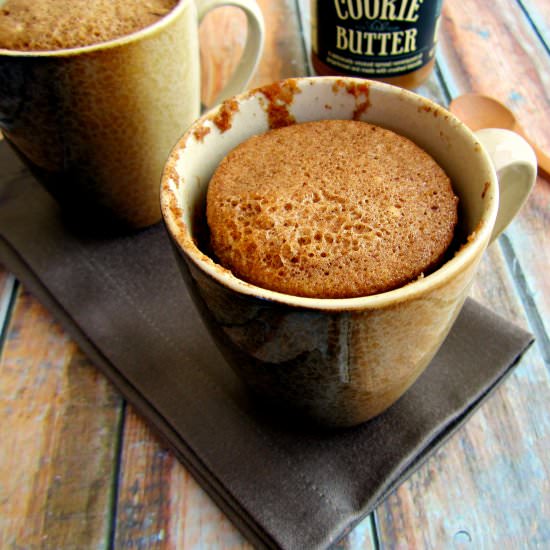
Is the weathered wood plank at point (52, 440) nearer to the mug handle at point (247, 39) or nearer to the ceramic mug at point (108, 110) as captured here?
the ceramic mug at point (108, 110)

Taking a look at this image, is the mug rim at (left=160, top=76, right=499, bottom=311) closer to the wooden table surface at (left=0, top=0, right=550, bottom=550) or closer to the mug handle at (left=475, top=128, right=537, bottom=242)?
the mug handle at (left=475, top=128, right=537, bottom=242)

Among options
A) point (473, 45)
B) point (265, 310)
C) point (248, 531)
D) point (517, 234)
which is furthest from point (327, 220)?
point (473, 45)

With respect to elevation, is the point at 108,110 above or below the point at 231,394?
above

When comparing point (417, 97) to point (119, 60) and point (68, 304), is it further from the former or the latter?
point (68, 304)

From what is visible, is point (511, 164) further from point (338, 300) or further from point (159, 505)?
point (159, 505)

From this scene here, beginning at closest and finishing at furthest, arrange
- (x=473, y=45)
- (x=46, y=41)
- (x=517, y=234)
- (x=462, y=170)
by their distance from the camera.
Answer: (x=462, y=170)
(x=46, y=41)
(x=517, y=234)
(x=473, y=45)

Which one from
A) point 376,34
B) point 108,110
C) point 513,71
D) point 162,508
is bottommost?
point 513,71

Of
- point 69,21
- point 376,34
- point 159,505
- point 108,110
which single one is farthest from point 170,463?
point 376,34

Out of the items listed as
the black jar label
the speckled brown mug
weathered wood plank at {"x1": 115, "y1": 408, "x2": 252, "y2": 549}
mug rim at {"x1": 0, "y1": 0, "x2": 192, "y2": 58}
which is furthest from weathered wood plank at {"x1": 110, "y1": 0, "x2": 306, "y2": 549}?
the black jar label
